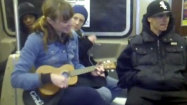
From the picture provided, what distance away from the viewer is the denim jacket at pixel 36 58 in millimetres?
1882

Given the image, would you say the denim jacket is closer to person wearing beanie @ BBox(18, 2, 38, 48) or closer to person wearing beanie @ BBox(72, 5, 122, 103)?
person wearing beanie @ BBox(72, 5, 122, 103)

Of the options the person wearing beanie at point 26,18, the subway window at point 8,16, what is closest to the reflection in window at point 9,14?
the subway window at point 8,16

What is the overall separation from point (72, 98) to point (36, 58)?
0.36 metres

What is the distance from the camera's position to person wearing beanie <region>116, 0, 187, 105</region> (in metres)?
2.11

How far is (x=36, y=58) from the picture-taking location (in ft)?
6.54

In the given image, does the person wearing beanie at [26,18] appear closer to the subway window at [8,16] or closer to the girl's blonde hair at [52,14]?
the subway window at [8,16]

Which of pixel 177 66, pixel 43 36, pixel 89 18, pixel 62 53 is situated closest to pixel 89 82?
pixel 62 53

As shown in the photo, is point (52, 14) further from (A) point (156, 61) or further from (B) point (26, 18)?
(B) point (26, 18)

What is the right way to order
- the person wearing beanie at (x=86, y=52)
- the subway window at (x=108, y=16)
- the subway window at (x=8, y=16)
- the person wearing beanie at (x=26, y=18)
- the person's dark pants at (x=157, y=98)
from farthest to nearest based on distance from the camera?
the subway window at (x=8, y=16), the subway window at (x=108, y=16), the person wearing beanie at (x=26, y=18), the person wearing beanie at (x=86, y=52), the person's dark pants at (x=157, y=98)

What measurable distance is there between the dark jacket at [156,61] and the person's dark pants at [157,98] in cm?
4

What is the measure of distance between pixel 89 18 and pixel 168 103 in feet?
4.18

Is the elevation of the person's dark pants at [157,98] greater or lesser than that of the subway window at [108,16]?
lesser

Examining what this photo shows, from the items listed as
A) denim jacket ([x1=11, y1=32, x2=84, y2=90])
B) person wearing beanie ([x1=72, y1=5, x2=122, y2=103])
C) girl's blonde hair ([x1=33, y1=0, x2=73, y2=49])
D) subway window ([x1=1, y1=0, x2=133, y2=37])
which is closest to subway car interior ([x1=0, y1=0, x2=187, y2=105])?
subway window ([x1=1, y1=0, x2=133, y2=37])

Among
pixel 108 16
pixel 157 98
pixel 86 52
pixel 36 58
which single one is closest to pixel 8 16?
pixel 108 16
